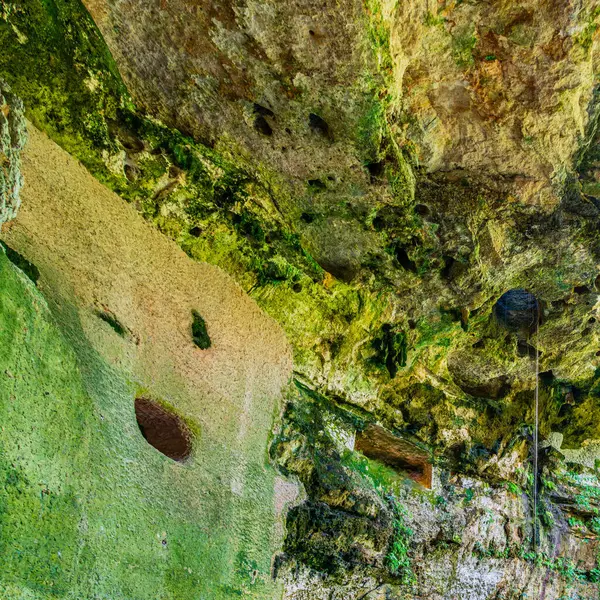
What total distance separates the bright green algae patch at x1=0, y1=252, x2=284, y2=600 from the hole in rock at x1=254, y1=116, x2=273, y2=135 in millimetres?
2480

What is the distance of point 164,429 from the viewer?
5.60m

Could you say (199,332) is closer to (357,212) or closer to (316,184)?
(316,184)

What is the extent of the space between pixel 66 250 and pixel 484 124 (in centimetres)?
420

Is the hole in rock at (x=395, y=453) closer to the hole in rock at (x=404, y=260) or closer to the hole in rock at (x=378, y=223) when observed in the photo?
the hole in rock at (x=404, y=260)

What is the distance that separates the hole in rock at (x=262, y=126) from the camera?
506 cm

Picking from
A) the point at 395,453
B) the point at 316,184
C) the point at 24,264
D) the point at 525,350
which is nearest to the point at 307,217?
the point at 316,184

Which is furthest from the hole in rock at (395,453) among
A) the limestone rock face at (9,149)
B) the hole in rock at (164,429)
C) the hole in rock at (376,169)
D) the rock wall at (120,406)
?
the limestone rock face at (9,149)

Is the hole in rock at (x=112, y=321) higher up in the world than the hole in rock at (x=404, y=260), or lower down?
lower down

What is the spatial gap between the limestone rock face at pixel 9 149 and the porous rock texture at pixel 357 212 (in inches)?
28.4

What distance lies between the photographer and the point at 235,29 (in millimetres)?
4223

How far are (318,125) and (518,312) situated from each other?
5790 mm

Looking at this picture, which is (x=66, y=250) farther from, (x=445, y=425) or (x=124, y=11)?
(x=445, y=425)

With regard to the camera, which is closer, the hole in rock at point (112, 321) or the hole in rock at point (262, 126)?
the hole in rock at point (112, 321)

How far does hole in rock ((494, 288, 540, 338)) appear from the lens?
8.87m
